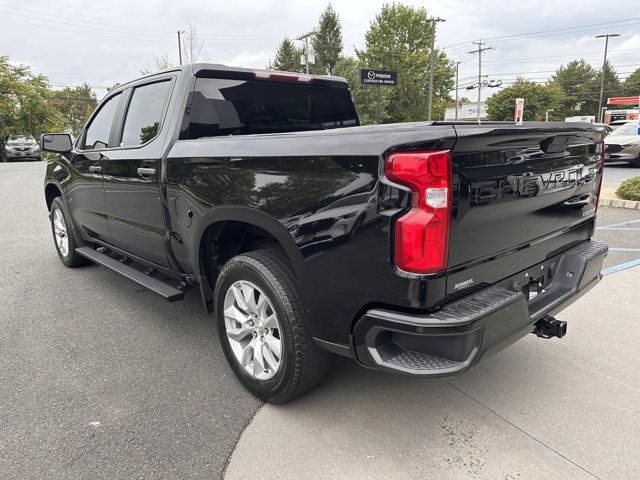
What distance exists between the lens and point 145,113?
3691mm

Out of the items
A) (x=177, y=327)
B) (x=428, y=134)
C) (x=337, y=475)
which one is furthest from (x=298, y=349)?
(x=177, y=327)

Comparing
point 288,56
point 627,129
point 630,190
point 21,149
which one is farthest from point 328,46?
point 630,190

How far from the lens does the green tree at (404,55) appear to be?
5103 centimetres

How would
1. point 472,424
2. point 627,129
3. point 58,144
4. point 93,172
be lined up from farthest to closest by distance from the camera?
point 627,129 → point 58,144 → point 93,172 → point 472,424

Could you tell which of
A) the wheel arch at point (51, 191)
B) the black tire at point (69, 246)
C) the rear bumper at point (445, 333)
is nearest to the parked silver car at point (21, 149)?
the wheel arch at point (51, 191)

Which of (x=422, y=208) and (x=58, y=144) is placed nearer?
(x=422, y=208)

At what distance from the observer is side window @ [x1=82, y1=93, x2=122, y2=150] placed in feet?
13.7

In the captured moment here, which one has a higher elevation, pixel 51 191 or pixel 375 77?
pixel 375 77

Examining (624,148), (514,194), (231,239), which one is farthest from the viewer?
(624,148)

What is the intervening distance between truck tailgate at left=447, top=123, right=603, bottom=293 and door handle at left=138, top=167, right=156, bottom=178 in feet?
7.23

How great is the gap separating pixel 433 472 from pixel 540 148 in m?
1.61

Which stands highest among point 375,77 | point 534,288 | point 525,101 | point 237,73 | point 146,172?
point 375,77

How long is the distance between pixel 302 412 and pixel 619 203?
818 cm

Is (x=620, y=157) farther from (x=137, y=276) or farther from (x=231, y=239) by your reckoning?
(x=137, y=276)
